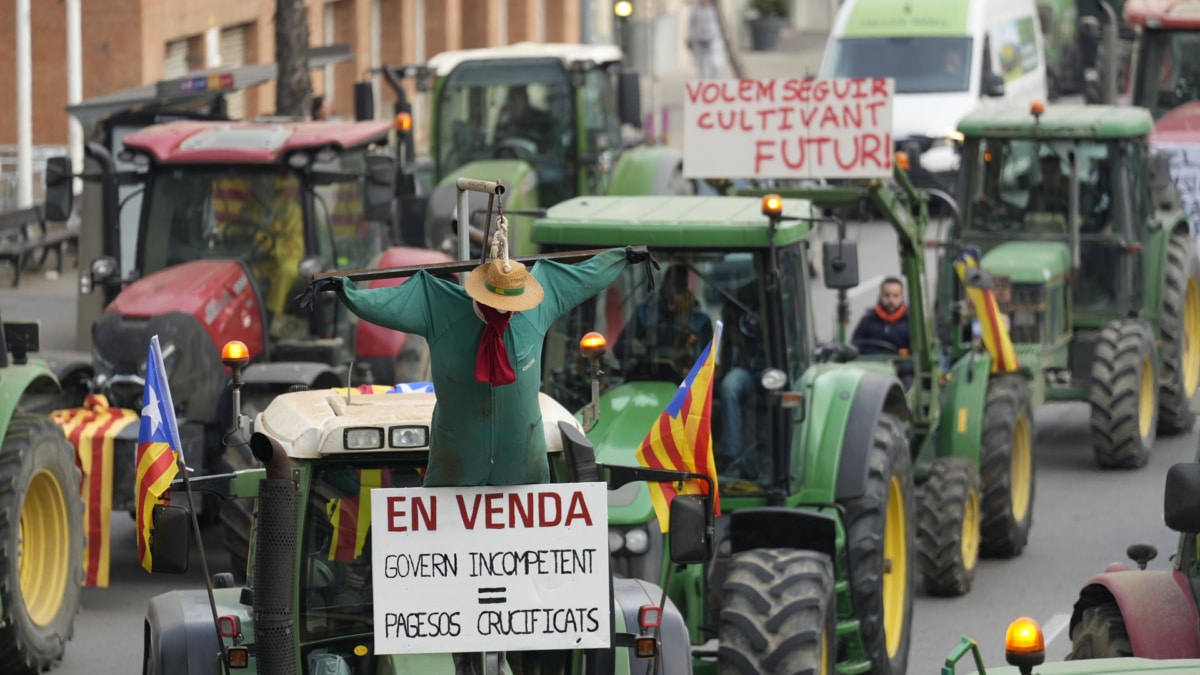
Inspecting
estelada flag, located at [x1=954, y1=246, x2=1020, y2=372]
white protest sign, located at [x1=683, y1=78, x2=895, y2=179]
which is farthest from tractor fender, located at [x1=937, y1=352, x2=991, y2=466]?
white protest sign, located at [x1=683, y1=78, x2=895, y2=179]

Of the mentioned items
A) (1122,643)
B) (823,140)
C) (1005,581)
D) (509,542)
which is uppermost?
(823,140)

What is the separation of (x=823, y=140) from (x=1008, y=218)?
4.24 metres

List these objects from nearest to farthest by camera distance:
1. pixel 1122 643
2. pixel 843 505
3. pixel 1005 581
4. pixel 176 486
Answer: pixel 176 486
pixel 1122 643
pixel 843 505
pixel 1005 581

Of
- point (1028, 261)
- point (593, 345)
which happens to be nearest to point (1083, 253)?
point (1028, 261)

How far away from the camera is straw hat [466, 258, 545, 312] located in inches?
251

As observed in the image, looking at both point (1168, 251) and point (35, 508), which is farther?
point (1168, 251)

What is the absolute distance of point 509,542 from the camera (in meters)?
6.79

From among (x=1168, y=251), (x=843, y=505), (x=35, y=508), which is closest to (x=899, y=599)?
(x=843, y=505)

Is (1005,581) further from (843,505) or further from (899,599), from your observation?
(843,505)

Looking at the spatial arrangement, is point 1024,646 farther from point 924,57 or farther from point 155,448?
point 924,57

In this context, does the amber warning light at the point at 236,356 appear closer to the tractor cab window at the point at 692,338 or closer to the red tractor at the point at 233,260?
the tractor cab window at the point at 692,338

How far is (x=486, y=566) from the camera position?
6.80m

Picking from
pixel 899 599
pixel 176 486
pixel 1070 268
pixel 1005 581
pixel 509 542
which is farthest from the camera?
pixel 1070 268

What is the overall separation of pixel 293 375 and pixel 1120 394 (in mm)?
5933
